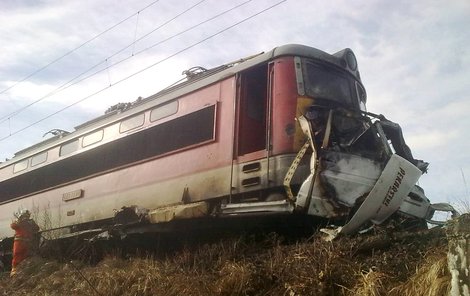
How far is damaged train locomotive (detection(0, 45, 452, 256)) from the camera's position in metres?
5.20

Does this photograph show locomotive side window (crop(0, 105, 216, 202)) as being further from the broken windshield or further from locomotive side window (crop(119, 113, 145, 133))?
the broken windshield

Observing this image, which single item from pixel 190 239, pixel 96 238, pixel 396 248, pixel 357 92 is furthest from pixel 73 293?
pixel 357 92

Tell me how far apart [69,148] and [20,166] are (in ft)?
8.94

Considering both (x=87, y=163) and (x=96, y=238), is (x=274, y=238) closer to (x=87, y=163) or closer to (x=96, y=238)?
(x=96, y=238)

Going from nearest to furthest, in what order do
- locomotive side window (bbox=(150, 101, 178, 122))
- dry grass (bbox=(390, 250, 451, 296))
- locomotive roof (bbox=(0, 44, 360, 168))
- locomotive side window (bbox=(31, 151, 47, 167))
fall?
1. dry grass (bbox=(390, 250, 451, 296))
2. locomotive roof (bbox=(0, 44, 360, 168))
3. locomotive side window (bbox=(150, 101, 178, 122))
4. locomotive side window (bbox=(31, 151, 47, 167))

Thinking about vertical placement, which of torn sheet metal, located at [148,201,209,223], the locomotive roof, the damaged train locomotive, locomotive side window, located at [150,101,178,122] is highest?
the locomotive roof

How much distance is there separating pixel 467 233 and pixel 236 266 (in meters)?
2.48

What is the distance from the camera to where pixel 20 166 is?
11469 millimetres

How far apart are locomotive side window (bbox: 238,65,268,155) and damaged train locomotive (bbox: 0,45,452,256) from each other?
0.05 feet

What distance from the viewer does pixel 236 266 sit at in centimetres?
508

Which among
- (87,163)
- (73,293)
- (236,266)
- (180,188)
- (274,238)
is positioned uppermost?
(87,163)

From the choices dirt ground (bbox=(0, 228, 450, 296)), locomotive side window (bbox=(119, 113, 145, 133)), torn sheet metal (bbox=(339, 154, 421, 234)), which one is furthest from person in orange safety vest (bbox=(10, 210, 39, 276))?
torn sheet metal (bbox=(339, 154, 421, 234))

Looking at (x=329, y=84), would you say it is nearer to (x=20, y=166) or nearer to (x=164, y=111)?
(x=164, y=111)

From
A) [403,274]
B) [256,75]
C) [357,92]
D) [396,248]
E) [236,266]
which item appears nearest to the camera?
[403,274]
